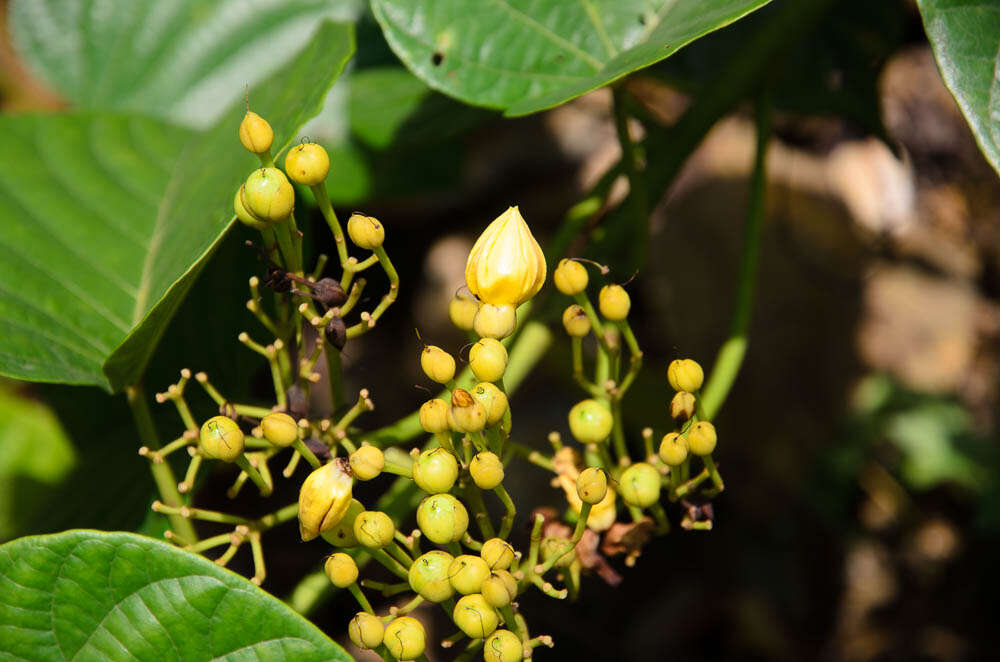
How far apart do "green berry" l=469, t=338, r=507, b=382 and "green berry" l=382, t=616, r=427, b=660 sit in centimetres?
24

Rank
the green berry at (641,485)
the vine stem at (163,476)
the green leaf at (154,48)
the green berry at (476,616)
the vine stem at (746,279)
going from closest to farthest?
the green berry at (476,616)
the green berry at (641,485)
the vine stem at (163,476)
the vine stem at (746,279)
the green leaf at (154,48)

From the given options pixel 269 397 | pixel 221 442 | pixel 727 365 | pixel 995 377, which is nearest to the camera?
pixel 221 442

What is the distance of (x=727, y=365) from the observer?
4.23 ft

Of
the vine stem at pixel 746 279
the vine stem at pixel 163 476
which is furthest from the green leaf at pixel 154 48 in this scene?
the vine stem at pixel 746 279

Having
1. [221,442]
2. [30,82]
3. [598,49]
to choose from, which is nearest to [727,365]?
[598,49]

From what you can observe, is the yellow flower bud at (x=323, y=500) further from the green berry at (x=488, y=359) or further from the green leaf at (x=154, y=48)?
the green leaf at (x=154, y=48)

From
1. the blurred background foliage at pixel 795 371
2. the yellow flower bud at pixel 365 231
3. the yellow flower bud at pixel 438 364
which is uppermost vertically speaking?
the yellow flower bud at pixel 365 231

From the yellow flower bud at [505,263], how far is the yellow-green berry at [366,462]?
0.20 metres

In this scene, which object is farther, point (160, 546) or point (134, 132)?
point (134, 132)

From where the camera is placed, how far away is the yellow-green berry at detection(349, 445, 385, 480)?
89cm

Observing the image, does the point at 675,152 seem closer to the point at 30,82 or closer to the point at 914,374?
the point at 914,374

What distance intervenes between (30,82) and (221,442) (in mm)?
2869

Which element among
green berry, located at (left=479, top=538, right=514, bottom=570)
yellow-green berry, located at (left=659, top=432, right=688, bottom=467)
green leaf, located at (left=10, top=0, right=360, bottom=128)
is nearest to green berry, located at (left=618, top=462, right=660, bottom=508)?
yellow-green berry, located at (left=659, top=432, right=688, bottom=467)

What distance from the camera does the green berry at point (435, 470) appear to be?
2.86 feet
